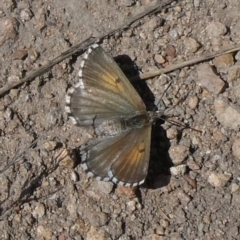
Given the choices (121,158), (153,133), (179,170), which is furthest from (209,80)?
(121,158)

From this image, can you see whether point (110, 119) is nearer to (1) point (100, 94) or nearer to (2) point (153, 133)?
(1) point (100, 94)

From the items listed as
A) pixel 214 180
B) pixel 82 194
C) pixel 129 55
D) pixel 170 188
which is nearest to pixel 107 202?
pixel 82 194

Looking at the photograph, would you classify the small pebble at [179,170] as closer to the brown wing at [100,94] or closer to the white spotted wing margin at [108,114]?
the white spotted wing margin at [108,114]

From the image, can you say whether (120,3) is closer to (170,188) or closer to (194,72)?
(194,72)

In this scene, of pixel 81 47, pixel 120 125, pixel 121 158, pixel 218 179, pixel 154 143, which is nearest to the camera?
pixel 121 158

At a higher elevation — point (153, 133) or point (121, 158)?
point (121, 158)

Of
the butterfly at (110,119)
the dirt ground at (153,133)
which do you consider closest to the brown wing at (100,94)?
the butterfly at (110,119)
